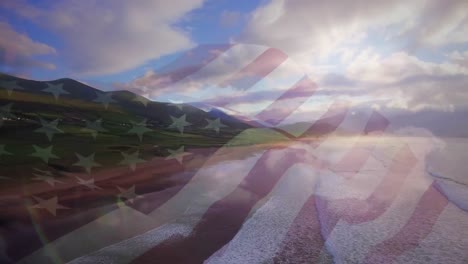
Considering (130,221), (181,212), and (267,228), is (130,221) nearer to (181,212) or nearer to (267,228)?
(181,212)

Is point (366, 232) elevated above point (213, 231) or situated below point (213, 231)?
above

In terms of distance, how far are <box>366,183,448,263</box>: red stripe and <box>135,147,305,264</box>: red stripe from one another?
6.38m

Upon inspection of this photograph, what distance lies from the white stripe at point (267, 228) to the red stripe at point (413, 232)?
4.07 m

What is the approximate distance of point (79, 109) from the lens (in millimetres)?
115000

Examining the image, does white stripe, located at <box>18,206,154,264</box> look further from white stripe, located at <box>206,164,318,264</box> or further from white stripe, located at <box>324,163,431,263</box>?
white stripe, located at <box>324,163,431,263</box>

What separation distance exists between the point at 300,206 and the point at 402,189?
9817 millimetres

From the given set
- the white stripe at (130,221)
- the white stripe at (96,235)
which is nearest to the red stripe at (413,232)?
the white stripe at (130,221)

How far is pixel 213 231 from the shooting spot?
49.2ft

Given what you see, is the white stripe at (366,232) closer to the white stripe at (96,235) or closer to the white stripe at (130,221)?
the white stripe at (130,221)

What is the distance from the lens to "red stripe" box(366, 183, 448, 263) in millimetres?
12240

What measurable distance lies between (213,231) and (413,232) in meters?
9.56

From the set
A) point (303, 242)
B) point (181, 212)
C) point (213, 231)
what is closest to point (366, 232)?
point (303, 242)

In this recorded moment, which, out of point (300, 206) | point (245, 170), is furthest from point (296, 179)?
point (300, 206)

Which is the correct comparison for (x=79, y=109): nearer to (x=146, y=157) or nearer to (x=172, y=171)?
(x=146, y=157)
